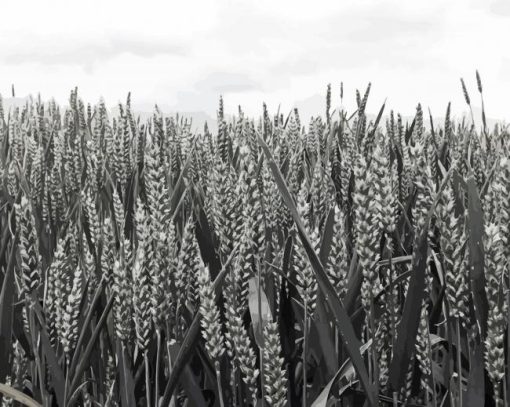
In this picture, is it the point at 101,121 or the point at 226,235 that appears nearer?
the point at 226,235

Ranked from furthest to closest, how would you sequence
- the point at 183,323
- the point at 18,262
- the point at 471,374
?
the point at 18,262, the point at 183,323, the point at 471,374

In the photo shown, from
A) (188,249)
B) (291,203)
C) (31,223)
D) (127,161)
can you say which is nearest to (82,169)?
(127,161)

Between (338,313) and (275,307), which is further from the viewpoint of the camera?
(275,307)

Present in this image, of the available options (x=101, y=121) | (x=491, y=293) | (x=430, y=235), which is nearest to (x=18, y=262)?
(x=430, y=235)

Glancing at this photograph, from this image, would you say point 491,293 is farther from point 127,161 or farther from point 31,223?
point 127,161

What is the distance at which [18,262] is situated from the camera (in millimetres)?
1633

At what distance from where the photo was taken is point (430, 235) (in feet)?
3.62

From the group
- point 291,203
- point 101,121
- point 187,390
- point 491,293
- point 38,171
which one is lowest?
point 187,390

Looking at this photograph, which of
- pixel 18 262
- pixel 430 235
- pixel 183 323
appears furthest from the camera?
pixel 18 262

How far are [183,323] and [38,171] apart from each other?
48.9 inches

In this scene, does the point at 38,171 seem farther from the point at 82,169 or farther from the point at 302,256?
the point at 302,256

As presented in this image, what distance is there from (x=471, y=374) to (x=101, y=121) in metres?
3.01

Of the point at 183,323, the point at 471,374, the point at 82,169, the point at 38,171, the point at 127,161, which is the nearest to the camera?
the point at 471,374

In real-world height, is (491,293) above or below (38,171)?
below
